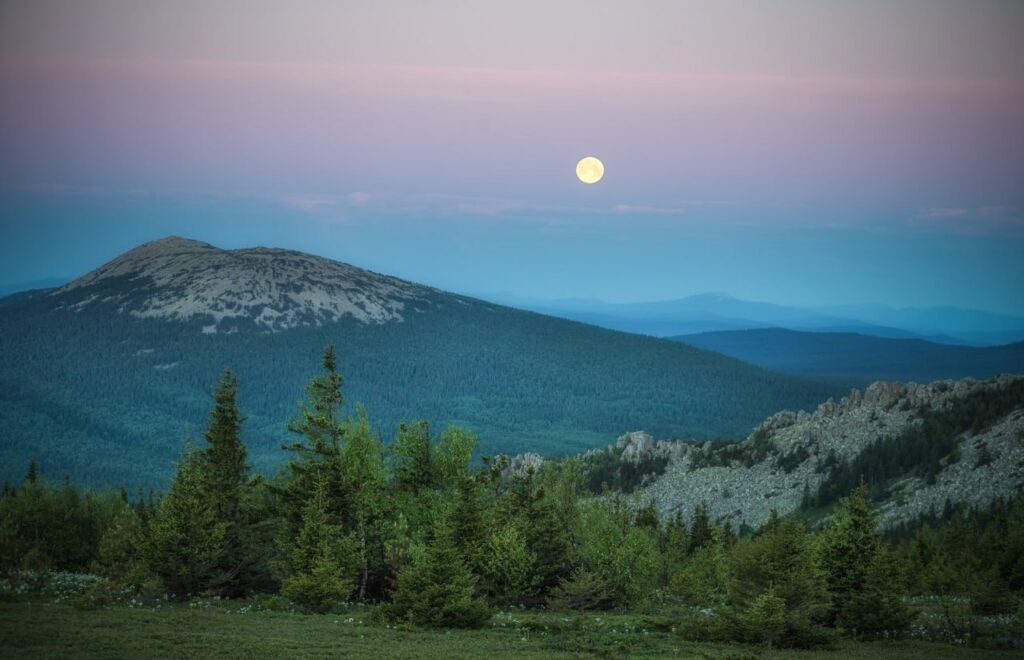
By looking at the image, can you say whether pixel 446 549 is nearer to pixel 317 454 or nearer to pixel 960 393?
pixel 317 454

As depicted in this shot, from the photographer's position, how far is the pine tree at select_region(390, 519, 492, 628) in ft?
157

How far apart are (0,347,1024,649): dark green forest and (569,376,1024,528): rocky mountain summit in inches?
2024

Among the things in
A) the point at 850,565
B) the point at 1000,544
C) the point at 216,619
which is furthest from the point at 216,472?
the point at 1000,544

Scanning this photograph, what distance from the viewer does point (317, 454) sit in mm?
58781

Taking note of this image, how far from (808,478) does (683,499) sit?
62.6 feet

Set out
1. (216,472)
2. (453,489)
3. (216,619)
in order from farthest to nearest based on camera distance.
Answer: (453,489) → (216,472) → (216,619)

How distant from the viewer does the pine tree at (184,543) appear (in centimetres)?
5331

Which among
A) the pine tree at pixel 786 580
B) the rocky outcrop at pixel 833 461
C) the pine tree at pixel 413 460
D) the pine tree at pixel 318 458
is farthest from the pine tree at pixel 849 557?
the rocky outcrop at pixel 833 461

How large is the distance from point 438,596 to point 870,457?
352 ft

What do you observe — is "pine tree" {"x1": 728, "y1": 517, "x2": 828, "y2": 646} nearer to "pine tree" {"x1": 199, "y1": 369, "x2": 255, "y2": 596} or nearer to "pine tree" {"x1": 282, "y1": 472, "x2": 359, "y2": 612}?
"pine tree" {"x1": 282, "y1": 472, "x2": 359, "y2": 612}

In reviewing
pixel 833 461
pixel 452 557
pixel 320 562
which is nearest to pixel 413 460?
pixel 320 562

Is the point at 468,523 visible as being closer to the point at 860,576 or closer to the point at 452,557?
the point at 452,557

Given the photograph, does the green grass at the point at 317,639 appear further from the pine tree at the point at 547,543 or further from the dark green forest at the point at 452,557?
the pine tree at the point at 547,543

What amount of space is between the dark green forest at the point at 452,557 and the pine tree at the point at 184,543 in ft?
0.27
